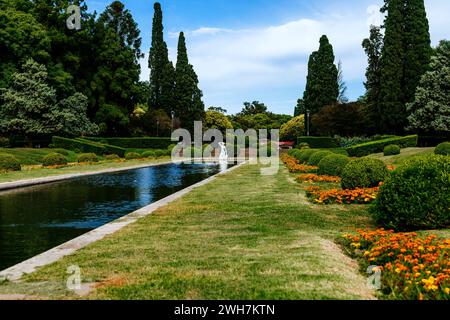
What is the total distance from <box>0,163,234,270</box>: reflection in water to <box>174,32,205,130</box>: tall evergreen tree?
43.4 metres

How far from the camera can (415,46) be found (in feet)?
130

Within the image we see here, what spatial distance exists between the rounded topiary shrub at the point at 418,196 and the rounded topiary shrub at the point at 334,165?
8.20 metres

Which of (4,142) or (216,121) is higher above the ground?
(216,121)

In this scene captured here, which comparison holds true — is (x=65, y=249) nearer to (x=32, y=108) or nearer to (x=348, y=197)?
(x=348, y=197)

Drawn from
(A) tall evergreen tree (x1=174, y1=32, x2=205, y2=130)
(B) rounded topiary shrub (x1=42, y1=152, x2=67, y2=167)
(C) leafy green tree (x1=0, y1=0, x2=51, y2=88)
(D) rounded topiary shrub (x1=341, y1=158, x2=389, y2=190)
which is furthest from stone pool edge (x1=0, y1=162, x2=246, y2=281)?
(A) tall evergreen tree (x1=174, y1=32, x2=205, y2=130)

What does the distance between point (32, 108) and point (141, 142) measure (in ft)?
41.9

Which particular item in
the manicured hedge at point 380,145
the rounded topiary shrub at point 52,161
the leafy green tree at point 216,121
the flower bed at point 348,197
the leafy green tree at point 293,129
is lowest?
the flower bed at point 348,197

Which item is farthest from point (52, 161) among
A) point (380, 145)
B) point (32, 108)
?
point (380, 145)

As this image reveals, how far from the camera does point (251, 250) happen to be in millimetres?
5688

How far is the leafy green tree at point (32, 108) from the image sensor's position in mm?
37469

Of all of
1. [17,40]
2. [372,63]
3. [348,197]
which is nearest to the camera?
[348,197]

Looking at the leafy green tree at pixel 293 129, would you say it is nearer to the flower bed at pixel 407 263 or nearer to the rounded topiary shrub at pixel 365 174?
the rounded topiary shrub at pixel 365 174

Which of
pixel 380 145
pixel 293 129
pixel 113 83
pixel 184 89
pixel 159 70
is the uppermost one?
pixel 159 70

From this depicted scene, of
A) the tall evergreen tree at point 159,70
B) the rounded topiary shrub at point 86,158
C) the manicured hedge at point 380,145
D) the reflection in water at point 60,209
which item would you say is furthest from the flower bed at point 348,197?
the tall evergreen tree at point 159,70
